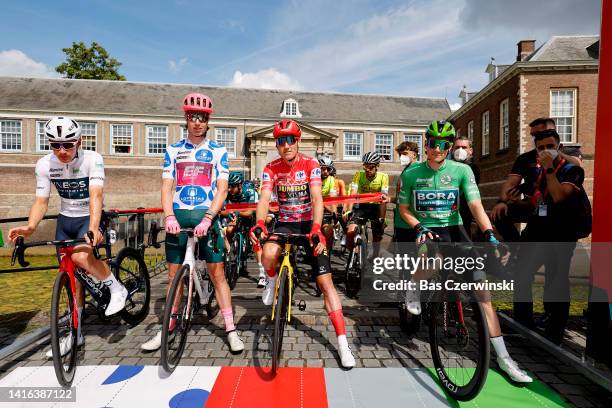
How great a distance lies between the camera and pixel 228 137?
Answer: 116 feet

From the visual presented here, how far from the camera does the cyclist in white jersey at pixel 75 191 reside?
3.43 meters

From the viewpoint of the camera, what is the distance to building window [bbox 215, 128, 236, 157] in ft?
115

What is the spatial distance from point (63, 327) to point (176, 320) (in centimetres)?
99

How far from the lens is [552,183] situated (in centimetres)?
356

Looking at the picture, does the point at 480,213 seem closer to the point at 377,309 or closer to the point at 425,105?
the point at 377,309

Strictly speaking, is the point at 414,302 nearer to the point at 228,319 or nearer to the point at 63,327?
the point at 228,319

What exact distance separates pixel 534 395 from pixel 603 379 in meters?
0.57

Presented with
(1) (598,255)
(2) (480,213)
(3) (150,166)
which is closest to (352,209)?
(2) (480,213)

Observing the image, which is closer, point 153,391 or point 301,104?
point 153,391

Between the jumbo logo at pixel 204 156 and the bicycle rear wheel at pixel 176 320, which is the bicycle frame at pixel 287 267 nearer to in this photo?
the bicycle rear wheel at pixel 176 320

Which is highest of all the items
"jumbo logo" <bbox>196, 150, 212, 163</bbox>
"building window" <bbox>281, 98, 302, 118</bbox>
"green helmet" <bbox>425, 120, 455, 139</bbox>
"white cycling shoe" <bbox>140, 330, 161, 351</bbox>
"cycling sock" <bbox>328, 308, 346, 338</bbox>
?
"building window" <bbox>281, 98, 302, 118</bbox>

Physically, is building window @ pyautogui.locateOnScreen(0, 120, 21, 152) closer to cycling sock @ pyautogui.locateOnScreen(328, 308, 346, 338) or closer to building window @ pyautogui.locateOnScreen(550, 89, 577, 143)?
cycling sock @ pyautogui.locateOnScreen(328, 308, 346, 338)

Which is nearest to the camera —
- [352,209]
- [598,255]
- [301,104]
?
[598,255]

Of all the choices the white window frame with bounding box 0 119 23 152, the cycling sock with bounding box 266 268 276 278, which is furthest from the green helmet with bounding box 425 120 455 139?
the white window frame with bounding box 0 119 23 152
